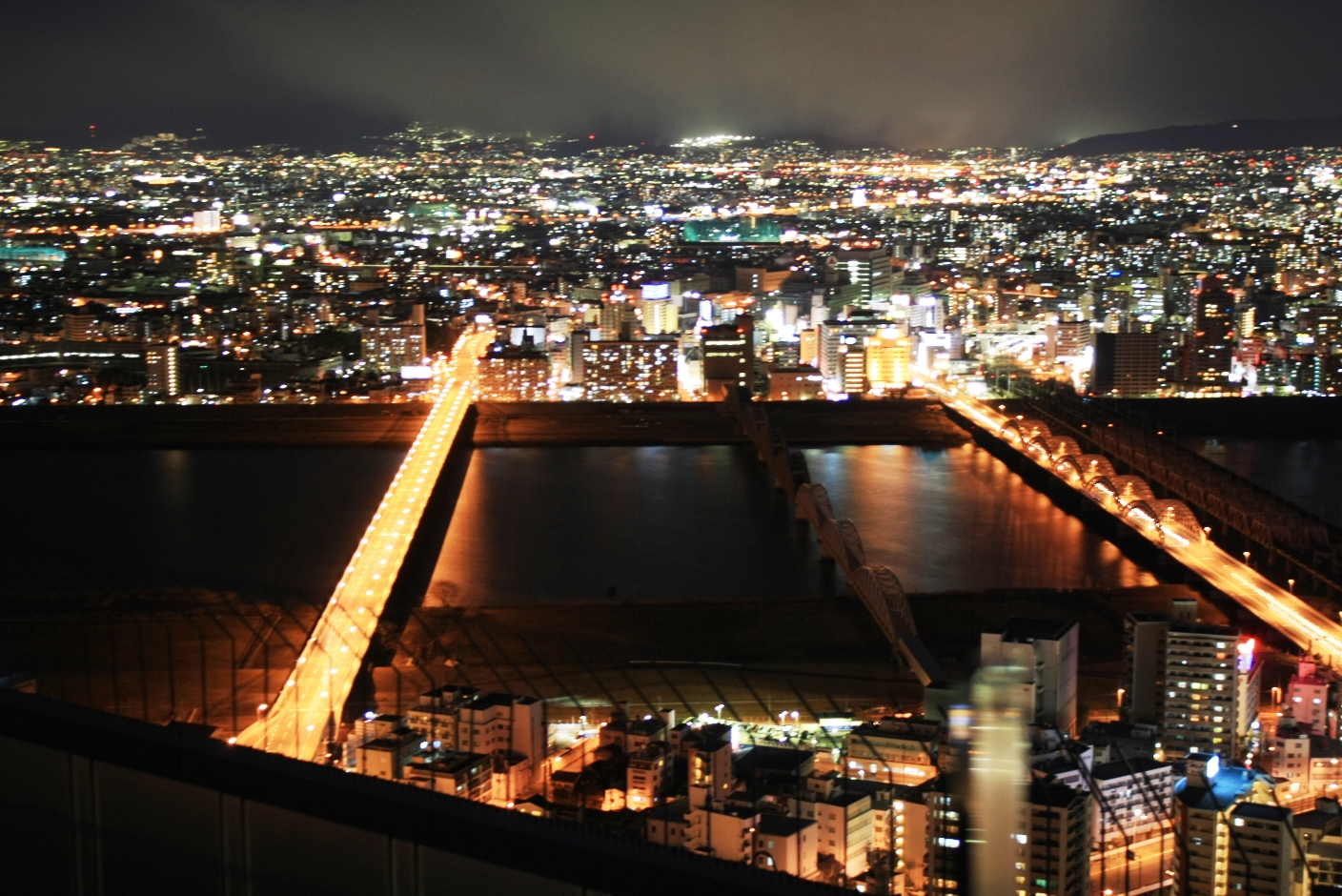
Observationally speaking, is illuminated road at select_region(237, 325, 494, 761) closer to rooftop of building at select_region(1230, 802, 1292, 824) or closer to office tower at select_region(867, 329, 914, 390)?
rooftop of building at select_region(1230, 802, 1292, 824)

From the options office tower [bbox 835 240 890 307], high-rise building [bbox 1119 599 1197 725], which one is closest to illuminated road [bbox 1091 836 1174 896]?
high-rise building [bbox 1119 599 1197 725]

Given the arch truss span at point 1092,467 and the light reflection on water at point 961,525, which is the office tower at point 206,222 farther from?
the arch truss span at point 1092,467

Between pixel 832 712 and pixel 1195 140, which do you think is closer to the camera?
pixel 832 712

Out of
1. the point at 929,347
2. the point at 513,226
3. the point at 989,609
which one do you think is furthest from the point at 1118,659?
the point at 513,226

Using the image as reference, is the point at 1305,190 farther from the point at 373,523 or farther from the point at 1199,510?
the point at 373,523

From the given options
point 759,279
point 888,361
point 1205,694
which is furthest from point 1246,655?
point 759,279
